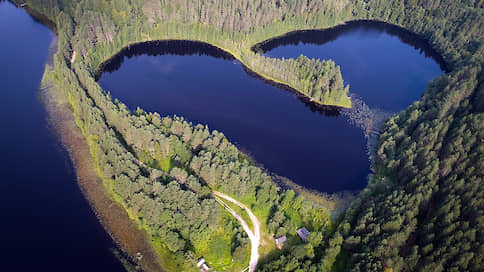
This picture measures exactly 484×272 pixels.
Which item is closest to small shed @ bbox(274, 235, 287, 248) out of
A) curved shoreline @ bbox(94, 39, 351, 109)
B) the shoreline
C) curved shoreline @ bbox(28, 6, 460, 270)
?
the shoreline

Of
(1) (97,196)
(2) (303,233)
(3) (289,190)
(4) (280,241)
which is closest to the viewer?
(4) (280,241)

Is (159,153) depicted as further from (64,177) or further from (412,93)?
(412,93)

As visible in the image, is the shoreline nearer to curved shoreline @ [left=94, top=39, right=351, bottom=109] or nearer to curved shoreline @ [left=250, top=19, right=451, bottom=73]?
curved shoreline @ [left=94, top=39, right=351, bottom=109]

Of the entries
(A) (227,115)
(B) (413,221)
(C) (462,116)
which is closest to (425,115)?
(C) (462,116)

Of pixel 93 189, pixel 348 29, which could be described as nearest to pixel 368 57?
pixel 348 29

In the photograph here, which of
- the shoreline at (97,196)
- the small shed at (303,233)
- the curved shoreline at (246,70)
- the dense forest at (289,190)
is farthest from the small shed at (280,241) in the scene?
the curved shoreline at (246,70)

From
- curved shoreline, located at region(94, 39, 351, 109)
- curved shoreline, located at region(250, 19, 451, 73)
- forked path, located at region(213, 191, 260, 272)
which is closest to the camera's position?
forked path, located at region(213, 191, 260, 272)

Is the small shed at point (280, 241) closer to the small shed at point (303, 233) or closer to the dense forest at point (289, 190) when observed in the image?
the dense forest at point (289, 190)

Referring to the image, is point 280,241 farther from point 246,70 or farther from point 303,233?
point 246,70

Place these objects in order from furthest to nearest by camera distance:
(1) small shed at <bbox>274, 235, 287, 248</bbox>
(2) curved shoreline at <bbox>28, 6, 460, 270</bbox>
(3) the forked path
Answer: (2) curved shoreline at <bbox>28, 6, 460, 270</bbox> < (1) small shed at <bbox>274, 235, 287, 248</bbox> < (3) the forked path
